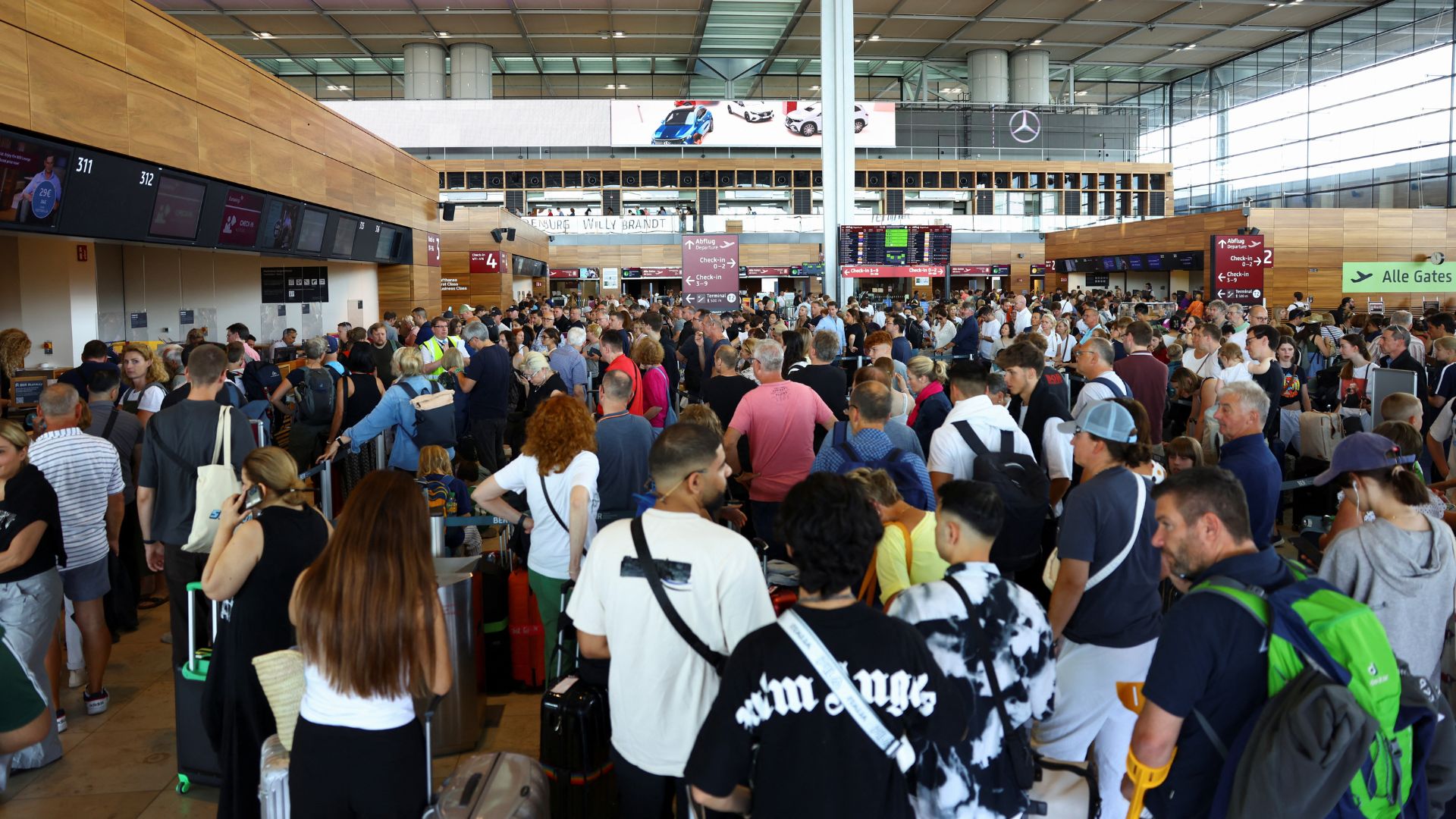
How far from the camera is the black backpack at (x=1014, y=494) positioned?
13.0 ft

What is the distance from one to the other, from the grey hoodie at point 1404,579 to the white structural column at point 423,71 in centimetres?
3321

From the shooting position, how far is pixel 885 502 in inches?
132

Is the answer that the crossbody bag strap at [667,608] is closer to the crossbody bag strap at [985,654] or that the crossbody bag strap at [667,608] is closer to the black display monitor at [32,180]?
the crossbody bag strap at [985,654]

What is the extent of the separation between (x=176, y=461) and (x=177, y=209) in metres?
4.15

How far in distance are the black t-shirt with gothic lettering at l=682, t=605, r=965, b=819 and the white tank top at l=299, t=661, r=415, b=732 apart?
0.91 meters

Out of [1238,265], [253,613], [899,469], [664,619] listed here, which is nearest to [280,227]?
A: [253,613]

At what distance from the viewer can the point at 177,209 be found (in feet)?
24.8

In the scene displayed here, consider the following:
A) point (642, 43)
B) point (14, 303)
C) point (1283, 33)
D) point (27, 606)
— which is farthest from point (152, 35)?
point (1283, 33)

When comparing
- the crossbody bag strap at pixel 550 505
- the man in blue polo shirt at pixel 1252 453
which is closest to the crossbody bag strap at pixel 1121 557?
the man in blue polo shirt at pixel 1252 453

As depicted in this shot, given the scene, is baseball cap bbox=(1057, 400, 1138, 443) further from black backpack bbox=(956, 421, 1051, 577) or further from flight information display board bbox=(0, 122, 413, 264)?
flight information display board bbox=(0, 122, 413, 264)

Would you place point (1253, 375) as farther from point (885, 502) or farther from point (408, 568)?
point (408, 568)

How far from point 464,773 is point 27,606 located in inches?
84.9

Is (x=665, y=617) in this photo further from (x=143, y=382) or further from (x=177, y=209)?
(x=177, y=209)

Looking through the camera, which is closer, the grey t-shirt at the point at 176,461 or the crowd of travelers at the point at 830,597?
the crowd of travelers at the point at 830,597
